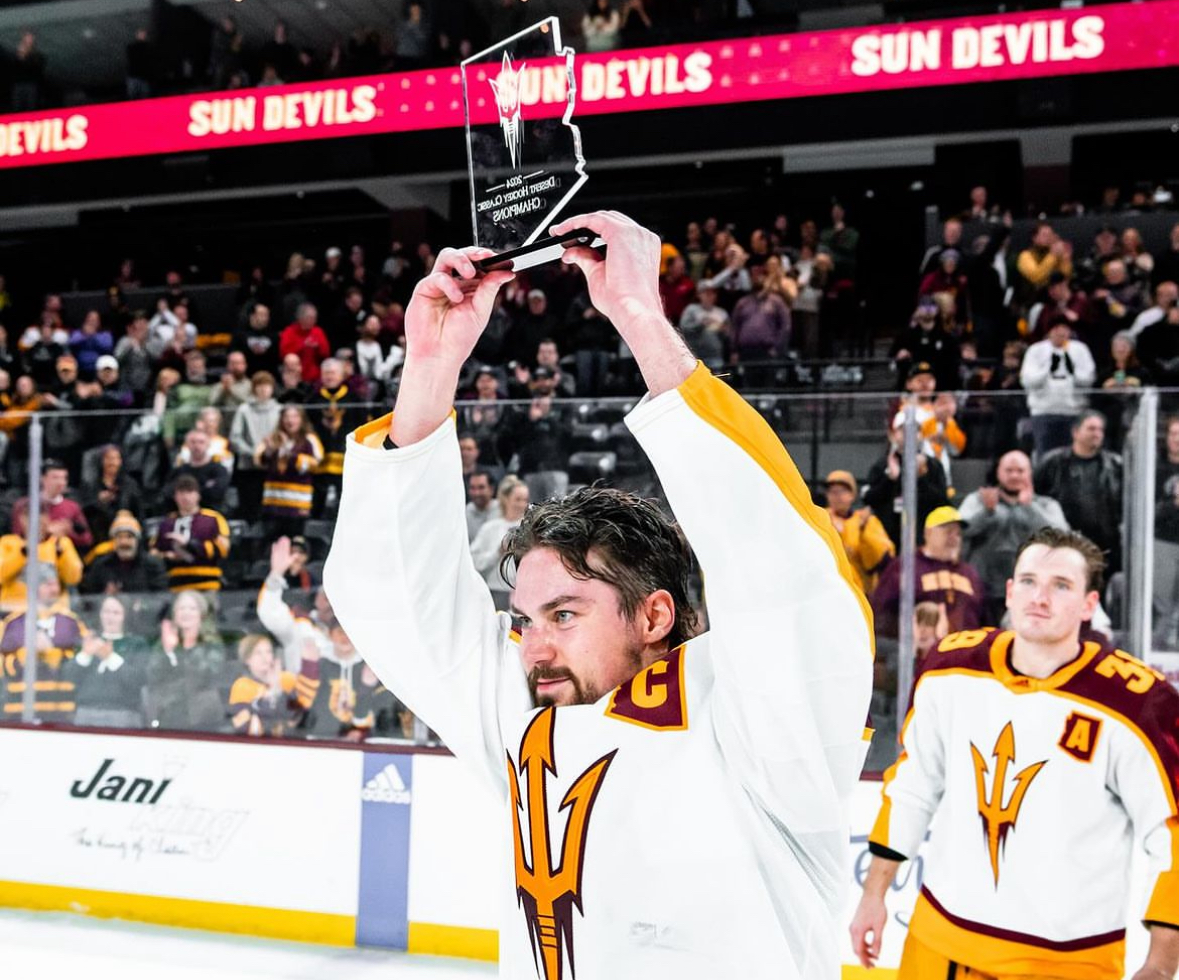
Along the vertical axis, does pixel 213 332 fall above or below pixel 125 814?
above

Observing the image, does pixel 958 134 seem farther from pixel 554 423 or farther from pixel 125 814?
pixel 125 814

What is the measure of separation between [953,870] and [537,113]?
2215 mm

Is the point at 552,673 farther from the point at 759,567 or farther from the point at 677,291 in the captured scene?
the point at 677,291

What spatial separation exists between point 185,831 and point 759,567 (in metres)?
5.04

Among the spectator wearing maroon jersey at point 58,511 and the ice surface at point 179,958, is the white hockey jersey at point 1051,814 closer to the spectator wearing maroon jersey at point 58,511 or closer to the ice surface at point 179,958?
the ice surface at point 179,958

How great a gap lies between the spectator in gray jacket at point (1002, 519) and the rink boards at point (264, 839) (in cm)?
92

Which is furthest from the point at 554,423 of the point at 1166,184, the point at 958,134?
the point at 1166,184

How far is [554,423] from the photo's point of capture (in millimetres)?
5676

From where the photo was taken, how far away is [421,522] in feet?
4.83

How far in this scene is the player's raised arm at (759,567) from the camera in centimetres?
117

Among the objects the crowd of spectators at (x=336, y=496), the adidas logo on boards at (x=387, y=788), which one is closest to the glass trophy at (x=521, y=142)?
the crowd of spectators at (x=336, y=496)

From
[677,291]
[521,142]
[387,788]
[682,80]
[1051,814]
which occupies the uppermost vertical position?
[682,80]

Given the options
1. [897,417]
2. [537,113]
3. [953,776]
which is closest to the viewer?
[537,113]

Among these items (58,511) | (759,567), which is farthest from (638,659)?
(58,511)
